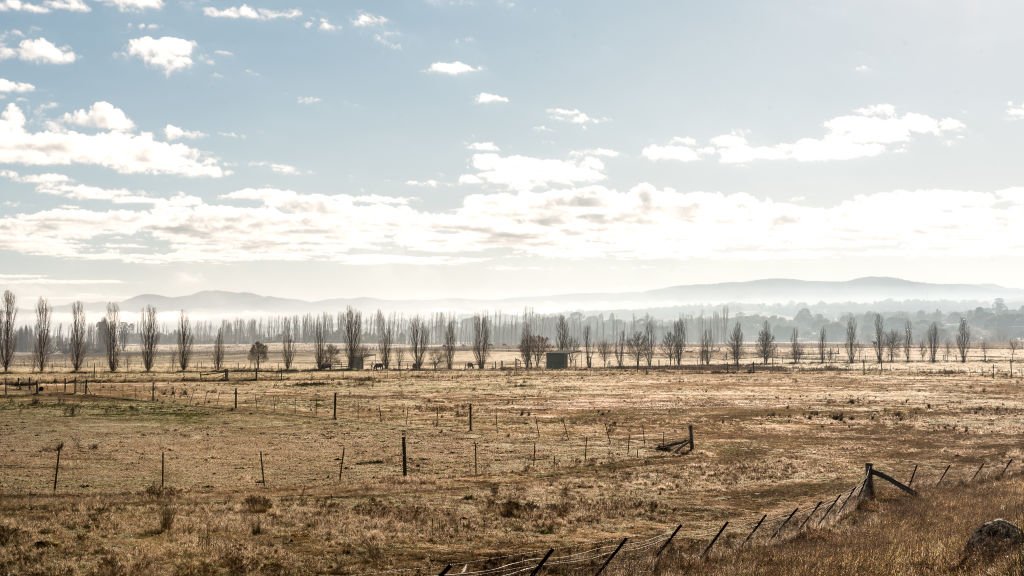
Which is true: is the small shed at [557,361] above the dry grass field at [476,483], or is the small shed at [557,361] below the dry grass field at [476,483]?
below

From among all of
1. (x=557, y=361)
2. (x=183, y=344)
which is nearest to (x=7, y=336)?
(x=183, y=344)

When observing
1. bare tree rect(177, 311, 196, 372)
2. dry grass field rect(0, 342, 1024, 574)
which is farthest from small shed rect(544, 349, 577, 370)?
dry grass field rect(0, 342, 1024, 574)

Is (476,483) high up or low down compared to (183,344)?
down

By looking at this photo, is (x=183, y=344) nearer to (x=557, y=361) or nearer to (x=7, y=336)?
(x=7, y=336)

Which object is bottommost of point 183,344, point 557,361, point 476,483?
point 557,361

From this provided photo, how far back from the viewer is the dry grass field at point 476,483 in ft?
62.6

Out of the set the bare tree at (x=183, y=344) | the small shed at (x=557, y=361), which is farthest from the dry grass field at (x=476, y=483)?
the small shed at (x=557, y=361)

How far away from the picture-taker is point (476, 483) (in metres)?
30.2

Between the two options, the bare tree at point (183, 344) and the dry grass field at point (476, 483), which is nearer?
the dry grass field at point (476, 483)

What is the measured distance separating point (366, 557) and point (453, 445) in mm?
21742

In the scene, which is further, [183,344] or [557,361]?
[557,361]

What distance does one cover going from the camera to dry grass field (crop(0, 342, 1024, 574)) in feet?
62.6

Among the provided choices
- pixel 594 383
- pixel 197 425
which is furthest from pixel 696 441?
pixel 594 383

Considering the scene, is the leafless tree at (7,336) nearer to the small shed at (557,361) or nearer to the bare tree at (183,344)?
the bare tree at (183,344)
